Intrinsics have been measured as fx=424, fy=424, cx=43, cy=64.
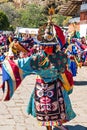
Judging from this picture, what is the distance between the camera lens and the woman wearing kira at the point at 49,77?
5668 millimetres

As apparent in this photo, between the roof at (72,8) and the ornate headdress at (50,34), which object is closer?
the ornate headdress at (50,34)

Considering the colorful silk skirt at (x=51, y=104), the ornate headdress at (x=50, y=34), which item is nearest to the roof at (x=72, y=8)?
the ornate headdress at (x=50, y=34)

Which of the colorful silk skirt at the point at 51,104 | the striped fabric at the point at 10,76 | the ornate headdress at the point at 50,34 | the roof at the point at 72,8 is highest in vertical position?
the ornate headdress at the point at 50,34

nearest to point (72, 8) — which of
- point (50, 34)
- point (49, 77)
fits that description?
point (50, 34)

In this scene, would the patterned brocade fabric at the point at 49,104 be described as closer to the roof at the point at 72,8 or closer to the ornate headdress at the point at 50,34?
the ornate headdress at the point at 50,34

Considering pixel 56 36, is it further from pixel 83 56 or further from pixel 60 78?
pixel 83 56

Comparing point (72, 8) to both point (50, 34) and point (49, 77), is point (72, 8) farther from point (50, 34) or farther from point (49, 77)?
point (49, 77)

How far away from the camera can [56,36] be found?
5.79m

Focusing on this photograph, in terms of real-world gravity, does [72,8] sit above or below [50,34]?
below

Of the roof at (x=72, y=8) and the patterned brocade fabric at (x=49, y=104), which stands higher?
the patterned brocade fabric at (x=49, y=104)

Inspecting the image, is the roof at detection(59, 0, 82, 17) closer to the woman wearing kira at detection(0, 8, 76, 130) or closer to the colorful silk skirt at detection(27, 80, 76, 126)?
the woman wearing kira at detection(0, 8, 76, 130)

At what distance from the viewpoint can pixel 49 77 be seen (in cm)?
568

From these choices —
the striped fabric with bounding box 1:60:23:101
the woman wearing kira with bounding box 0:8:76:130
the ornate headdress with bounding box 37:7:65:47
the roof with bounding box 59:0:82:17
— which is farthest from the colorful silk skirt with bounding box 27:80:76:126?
Answer: the roof with bounding box 59:0:82:17

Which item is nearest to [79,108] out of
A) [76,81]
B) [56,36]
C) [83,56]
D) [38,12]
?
[56,36]
